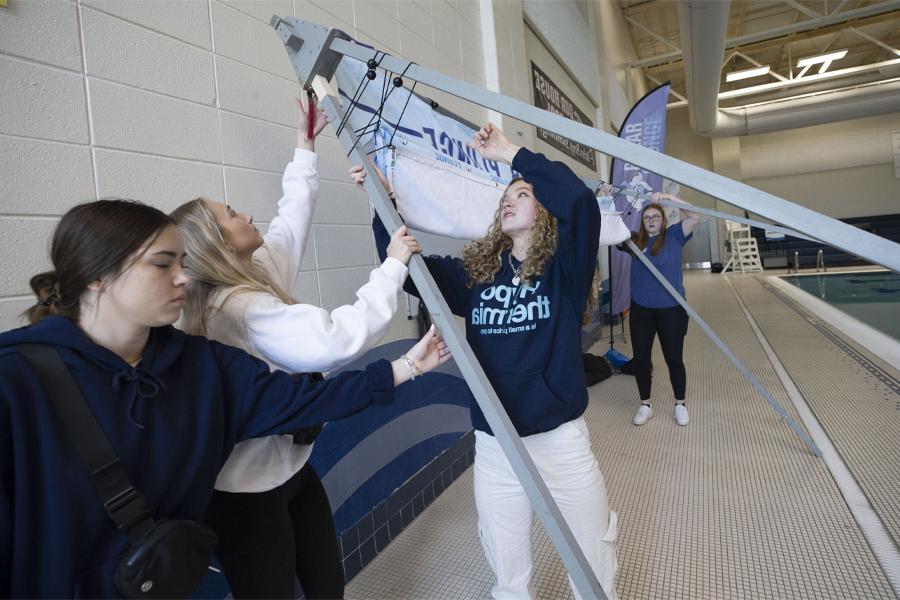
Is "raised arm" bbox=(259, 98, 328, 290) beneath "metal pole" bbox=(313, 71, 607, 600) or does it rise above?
above

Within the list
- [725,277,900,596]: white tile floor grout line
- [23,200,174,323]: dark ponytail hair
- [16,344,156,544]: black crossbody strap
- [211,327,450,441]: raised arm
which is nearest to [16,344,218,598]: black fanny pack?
[16,344,156,544]: black crossbody strap

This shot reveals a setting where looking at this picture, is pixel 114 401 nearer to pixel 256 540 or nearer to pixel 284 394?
pixel 284 394

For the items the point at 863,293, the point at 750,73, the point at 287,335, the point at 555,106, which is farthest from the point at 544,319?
the point at 750,73

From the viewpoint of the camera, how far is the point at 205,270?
1005 mm

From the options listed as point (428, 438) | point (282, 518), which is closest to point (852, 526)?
point (428, 438)

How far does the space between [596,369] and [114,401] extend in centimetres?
392

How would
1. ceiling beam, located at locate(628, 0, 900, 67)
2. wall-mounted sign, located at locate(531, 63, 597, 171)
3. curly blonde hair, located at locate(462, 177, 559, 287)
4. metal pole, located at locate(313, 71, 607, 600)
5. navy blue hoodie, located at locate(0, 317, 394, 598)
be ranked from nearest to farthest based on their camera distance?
navy blue hoodie, located at locate(0, 317, 394, 598) < metal pole, located at locate(313, 71, 607, 600) < curly blonde hair, located at locate(462, 177, 559, 287) < wall-mounted sign, located at locate(531, 63, 597, 171) < ceiling beam, located at locate(628, 0, 900, 67)

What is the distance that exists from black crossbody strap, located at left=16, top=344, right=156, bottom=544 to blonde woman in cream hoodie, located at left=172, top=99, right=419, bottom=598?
1.07ft

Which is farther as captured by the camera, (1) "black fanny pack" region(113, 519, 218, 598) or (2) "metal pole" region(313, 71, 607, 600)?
(2) "metal pole" region(313, 71, 607, 600)

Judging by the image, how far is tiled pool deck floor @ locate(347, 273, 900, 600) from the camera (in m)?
1.71

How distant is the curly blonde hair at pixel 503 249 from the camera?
139 centimetres

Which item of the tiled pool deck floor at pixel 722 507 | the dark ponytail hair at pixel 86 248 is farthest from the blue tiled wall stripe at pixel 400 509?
the dark ponytail hair at pixel 86 248

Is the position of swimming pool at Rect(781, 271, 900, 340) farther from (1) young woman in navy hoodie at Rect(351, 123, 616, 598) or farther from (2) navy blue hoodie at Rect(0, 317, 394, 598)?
(2) navy blue hoodie at Rect(0, 317, 394, 598)

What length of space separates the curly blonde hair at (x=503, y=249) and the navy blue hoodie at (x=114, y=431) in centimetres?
67
